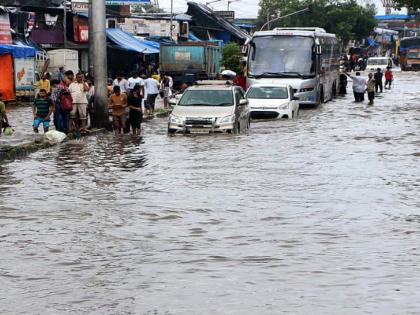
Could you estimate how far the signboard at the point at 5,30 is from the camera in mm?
35188

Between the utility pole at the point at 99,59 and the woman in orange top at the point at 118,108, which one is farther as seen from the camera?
the utility pole at the point at 99,59

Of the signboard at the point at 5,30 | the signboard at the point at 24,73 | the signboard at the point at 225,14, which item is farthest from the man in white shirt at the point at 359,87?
the signboard at the point at 225,14

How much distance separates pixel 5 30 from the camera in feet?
117

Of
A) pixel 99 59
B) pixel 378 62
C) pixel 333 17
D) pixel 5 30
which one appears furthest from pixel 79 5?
pixel 333 17

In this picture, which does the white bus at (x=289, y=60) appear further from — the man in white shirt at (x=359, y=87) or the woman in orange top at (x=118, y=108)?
the woman in orange top at (x=118, y=108)

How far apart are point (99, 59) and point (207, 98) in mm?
3097

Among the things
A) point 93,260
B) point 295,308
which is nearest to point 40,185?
point 93,260

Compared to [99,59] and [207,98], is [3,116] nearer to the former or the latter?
[99,59]

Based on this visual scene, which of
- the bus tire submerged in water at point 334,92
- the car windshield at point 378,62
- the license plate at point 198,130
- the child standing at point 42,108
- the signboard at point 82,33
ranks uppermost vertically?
the signboard at point 82,33

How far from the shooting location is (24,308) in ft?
25.8

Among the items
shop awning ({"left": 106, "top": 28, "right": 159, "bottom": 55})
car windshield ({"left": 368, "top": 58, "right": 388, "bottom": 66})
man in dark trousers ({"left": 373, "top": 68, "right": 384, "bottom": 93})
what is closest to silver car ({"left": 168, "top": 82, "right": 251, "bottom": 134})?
shop awning ({"left": 106, "top": 28, "right": 159, "bottom": 55})

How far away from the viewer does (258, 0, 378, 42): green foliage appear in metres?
108

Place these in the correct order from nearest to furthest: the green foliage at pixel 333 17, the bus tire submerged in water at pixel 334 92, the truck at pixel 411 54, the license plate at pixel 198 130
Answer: the license plate at pixel 198 130
the bus tire submerged in water at pixel 334 92
the truck at pixel 411 54
the green foliage at pixel 333 17

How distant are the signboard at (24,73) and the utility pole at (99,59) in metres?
10.0
